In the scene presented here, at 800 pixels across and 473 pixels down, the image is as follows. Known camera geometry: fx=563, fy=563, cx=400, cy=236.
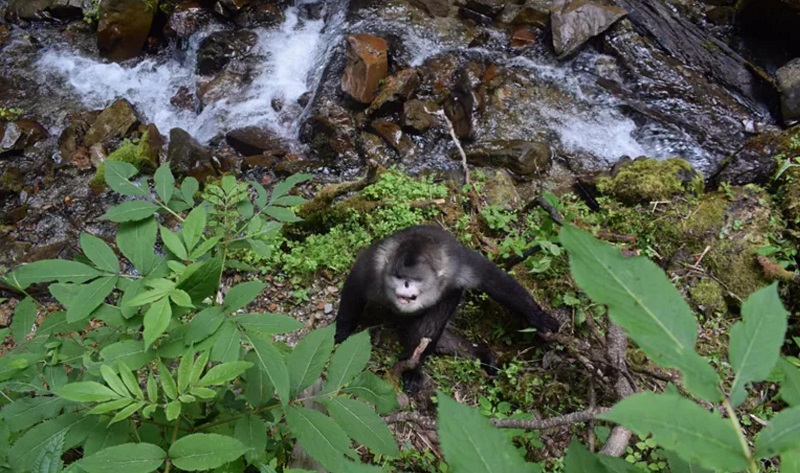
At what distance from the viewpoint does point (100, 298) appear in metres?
1.75

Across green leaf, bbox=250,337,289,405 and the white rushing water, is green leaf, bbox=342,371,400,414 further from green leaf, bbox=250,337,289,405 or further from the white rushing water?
the white rushing water

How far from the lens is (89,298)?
174cm

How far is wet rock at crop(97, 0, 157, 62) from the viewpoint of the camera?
933 cm

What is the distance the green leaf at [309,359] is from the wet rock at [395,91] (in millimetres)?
6417

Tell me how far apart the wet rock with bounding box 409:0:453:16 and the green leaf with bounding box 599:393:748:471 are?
9.66m

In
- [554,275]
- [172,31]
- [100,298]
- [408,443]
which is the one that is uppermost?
[100,298]

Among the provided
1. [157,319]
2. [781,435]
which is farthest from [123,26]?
[781,435]

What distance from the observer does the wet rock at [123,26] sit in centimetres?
933

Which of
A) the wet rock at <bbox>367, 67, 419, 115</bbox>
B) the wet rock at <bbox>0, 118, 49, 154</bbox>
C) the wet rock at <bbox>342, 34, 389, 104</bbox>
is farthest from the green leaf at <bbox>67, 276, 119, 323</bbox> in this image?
the wet rock at <bbox>0, 118, 49, 154</bbox>

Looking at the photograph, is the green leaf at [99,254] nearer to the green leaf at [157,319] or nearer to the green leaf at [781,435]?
the green leaf at [157,319]

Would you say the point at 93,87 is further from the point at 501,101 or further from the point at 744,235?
the point at 744,235

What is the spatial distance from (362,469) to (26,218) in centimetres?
751

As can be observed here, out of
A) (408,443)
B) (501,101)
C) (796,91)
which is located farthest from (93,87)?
(796,91)

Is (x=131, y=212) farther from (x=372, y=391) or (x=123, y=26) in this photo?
(x=123, y=26)
